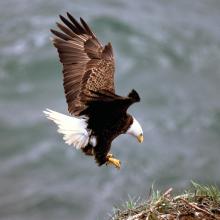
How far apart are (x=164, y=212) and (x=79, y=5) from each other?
14.9 meters

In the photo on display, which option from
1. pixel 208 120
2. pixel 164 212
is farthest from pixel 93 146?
pixel 208 120

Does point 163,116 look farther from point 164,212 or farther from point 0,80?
point 164,212

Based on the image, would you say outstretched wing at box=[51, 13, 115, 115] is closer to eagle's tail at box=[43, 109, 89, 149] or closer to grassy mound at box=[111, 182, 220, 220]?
eagle's tail at box=[43, 109, 89, 149]

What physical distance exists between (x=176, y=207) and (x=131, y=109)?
10.7 metres

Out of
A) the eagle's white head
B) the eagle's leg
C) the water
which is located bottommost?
the eagle's leg

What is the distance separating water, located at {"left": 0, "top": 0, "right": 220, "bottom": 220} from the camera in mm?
14008

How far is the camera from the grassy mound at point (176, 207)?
17.2 ft

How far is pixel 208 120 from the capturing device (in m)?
15.9

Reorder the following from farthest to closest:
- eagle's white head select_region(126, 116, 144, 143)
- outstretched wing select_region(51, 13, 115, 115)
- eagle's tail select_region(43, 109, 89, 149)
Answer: outstretched wing select_region(51, 13, 115, 115) → eagle's white head select_region(126, 116, 144, 143) → eagle's tail select_region(43, 109, 89, 149)

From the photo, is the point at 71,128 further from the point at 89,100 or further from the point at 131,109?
the point at 131,109

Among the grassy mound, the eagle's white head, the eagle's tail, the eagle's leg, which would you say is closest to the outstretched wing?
the eagle's tail

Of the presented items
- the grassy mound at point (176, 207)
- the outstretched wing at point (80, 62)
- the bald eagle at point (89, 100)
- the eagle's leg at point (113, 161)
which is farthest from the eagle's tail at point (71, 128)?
the grassy mound at point (176, 207)

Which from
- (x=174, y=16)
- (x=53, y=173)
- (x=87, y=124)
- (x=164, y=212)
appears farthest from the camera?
(x=174, y=16)

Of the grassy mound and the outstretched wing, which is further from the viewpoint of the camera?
the outstretched wing
